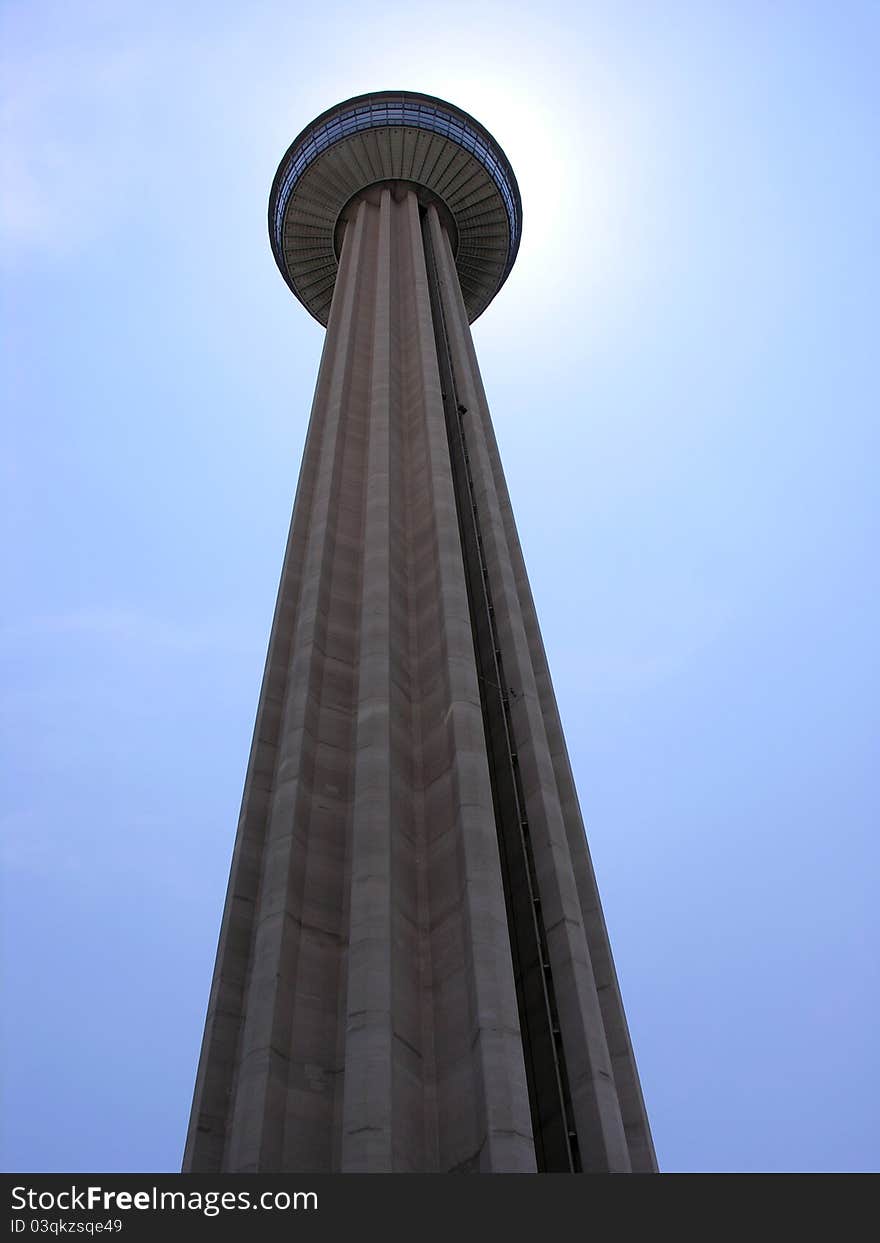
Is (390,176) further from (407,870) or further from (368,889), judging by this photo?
(368,889)

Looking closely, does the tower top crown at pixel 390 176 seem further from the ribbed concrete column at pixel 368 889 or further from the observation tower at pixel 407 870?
the ribbed concrete column at pixel 368 889

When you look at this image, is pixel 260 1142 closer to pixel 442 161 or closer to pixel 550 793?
pixel 550 793

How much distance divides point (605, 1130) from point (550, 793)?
6.27m

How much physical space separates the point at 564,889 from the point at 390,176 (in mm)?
36586

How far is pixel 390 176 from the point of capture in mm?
44625

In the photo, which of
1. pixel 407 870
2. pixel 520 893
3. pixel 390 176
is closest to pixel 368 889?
pixel 407 870

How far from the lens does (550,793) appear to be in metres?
18.7

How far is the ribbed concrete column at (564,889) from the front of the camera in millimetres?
14062

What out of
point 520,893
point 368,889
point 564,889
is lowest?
point 368,889

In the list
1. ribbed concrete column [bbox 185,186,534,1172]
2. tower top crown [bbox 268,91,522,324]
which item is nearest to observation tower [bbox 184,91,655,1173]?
ribbed concrete column [bbox 185,186,534,1172]

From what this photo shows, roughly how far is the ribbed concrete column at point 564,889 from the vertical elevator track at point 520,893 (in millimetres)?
161

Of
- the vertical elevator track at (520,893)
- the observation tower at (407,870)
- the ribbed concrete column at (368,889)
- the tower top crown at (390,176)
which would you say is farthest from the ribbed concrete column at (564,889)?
the tower top crown at (390,176)

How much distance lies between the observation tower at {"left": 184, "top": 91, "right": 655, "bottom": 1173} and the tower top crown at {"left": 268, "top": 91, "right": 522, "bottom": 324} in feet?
59.8

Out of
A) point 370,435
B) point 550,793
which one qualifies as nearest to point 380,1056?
point 550,793
